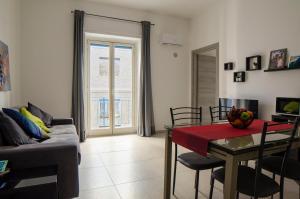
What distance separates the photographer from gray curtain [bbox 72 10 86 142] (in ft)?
13.8

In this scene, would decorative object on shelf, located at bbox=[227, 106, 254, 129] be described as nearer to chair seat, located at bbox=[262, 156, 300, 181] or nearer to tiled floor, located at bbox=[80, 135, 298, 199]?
chair seat, located at bbox=[262, 156, 300, 181]

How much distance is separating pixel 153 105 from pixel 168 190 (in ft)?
10.5

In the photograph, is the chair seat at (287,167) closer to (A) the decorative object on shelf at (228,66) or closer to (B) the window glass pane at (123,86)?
(A) the decorative object on shelf at (228,66)

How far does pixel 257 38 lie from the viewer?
3500 mm

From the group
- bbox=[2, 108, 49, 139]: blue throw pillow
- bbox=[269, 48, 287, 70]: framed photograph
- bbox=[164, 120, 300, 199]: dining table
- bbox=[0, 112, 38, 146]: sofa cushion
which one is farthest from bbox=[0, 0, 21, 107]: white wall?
bbox=[269, 48, 287, 70]: framed photograph

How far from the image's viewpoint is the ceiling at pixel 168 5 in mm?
4332

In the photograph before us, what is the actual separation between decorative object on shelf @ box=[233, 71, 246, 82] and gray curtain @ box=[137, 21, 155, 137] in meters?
1.95

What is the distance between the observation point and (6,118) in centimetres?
203

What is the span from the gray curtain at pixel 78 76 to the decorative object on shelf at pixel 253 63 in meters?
3.32

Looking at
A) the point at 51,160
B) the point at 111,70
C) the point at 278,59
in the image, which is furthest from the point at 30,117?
the point at 278,59

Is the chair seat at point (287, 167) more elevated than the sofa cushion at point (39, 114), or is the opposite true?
the sofa cushion at point (39, 114)

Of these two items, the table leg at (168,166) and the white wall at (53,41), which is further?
the white wall at (53,41)

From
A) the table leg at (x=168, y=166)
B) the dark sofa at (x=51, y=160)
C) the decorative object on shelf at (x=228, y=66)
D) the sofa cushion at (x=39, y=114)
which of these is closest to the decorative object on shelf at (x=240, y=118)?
the table leg at (x=168, y=166)

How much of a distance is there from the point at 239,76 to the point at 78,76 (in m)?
3.26
